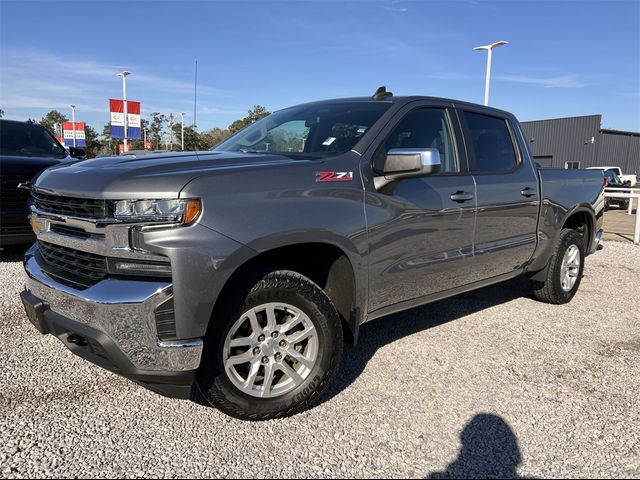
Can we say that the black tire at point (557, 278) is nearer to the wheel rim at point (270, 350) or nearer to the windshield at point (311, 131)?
the windshield at point (311, 131)

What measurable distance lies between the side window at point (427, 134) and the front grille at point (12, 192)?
485 centimetres

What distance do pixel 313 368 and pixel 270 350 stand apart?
0.30 meters

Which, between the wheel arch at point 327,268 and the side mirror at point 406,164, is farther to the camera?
the side mirror at point 406,164

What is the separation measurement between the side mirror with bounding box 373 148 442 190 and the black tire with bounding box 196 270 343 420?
0.86 m

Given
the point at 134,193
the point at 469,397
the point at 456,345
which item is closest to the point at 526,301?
the point at 456,345

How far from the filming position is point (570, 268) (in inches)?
214

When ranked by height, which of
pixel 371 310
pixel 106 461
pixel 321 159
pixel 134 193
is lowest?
pixel 106 461

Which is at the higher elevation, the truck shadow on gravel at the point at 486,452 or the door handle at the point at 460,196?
the door handle at the point at 460,196

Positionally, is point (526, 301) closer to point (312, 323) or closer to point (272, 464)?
point (312, 323)

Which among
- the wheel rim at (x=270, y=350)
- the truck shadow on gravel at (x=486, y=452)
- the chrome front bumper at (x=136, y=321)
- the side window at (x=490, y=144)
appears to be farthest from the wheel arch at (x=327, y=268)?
the side window at (x=490, y=144)

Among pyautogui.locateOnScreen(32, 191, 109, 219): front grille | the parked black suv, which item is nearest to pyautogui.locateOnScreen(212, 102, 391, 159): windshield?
pyautogui.locateOnScreen(32, 191, 109, 219): front grille

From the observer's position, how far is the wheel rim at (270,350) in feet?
8.88

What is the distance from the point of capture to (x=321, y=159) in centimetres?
306

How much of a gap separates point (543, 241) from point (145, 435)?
153 inches
